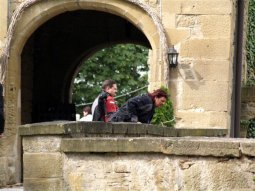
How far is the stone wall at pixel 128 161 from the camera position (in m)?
5.64

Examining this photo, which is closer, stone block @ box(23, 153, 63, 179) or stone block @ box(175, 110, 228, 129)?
stone block @ box(23, 153, 63, 179)

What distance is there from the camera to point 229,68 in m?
12.0

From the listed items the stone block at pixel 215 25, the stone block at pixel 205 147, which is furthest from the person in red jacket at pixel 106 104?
the stone block at pixel 205 147

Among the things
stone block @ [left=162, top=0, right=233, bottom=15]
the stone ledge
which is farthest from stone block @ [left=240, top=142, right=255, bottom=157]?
stone block @ [left=162, top=0, right=233, bottom=15]

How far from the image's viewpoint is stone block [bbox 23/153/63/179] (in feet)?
21.7

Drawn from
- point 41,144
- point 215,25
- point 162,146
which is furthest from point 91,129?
point 215,25

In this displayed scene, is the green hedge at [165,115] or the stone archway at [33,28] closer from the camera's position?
the green hedge at [165,115]

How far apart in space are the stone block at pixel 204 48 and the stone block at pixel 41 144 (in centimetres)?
527

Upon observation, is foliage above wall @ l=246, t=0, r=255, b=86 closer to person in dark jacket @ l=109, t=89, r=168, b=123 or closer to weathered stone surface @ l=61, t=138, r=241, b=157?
person in dark jacket @ l=109, t=89, r=168, b=123

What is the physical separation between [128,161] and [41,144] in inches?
39.0

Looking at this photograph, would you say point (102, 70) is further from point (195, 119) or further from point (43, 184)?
point (43, 184)

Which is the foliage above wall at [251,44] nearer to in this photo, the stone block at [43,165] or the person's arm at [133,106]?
the person's arm at [133,106]

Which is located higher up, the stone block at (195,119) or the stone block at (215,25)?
the stone block at (215,25)

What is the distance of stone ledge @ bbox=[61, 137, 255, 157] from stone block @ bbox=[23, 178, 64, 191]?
294 millimetres
